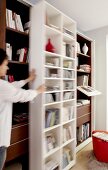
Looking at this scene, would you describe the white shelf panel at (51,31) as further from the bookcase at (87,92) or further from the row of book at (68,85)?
the bookcase at (87,92)

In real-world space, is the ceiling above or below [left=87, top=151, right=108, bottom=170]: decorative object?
above

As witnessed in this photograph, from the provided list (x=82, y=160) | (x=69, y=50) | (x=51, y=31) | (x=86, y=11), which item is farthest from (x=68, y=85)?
(x=86, y=11)

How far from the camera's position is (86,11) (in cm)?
299

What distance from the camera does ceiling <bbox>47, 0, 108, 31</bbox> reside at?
8.78 feet

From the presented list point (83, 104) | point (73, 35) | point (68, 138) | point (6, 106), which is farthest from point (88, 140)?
point (6, 106)

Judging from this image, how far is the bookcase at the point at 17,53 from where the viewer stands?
176 cm

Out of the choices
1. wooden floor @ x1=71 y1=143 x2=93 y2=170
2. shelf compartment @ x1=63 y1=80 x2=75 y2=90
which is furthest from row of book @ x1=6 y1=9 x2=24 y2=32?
wooden floor @ x1=71 y1=143 x2=93 y2=170

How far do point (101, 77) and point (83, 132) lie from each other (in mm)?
1372

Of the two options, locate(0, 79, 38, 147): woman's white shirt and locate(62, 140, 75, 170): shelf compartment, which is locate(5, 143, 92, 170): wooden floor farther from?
locate(0, 79, 38, 147): woman's white shirt

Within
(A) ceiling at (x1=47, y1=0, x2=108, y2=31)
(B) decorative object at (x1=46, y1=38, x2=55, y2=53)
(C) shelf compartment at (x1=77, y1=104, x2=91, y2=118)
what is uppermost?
(A) ceiling at (x1=47, y1=0, x2=108, y2=31)

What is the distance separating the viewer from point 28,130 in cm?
197

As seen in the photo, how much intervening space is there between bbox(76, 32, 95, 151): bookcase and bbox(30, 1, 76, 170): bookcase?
591 millimetres

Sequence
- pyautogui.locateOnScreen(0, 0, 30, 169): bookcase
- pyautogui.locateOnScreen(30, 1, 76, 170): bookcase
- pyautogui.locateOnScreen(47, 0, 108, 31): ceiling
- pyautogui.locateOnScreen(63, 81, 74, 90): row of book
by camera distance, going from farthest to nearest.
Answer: pyautogui.locateOnScreen(47, 0, 108, 31): ceiling < pyautogui.locateOnScreen(63, 81, 74, 90): row of book < pyautogui.locateOnScreen(30, 1, 76, 170): bookcase < pyautogui.locateOnScreen(0, 0, 30, 169): bookcase

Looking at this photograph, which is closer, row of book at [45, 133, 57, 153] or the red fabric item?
row of book at [45, 133, 57, 153]
